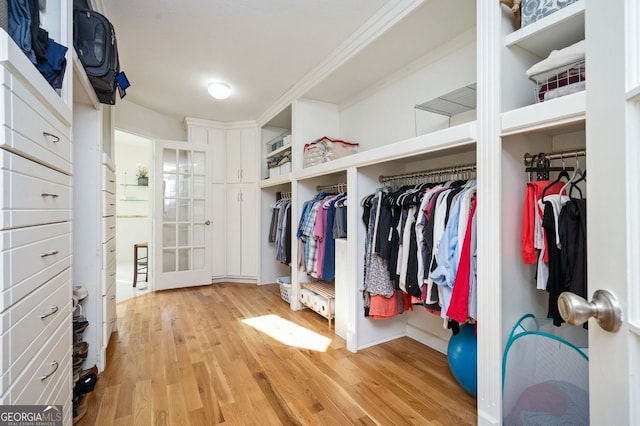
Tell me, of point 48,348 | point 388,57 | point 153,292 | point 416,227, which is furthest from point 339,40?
point 153,292

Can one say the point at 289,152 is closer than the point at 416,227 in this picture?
No

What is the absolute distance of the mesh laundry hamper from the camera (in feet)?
3.76

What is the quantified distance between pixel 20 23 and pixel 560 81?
199 centimetres

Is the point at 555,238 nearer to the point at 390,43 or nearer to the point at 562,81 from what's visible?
the point at 562,81

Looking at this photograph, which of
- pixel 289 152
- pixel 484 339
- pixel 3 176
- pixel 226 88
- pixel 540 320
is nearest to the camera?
pixel 3 176

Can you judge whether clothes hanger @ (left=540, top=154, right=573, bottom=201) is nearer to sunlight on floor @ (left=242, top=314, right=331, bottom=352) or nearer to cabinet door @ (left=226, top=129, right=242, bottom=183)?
sunlight on floor @ (left=242, top=314, right=331, bottom=352)

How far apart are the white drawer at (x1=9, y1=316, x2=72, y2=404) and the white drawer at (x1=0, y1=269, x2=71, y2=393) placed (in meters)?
0.03

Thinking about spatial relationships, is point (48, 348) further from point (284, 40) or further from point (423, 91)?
point (423, 91)

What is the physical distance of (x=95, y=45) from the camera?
5.10 ft

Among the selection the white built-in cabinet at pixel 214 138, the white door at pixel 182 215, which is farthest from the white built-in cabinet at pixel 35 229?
the white built-in cabinet at pixel 214 138

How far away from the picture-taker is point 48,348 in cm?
100

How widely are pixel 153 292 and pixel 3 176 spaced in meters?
3.55

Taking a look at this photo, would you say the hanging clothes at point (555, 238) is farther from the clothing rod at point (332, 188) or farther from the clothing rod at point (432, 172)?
the clothing rod at point (332, 188)

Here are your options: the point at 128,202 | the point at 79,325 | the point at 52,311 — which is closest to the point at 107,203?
the point at 79,325
